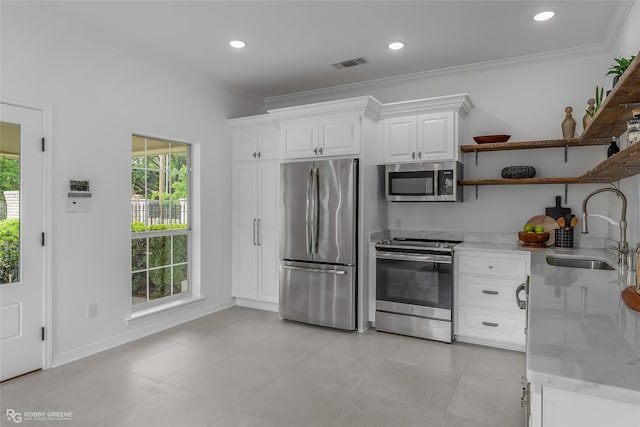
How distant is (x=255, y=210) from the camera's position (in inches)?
180

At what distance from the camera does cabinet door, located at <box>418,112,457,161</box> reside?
12.3 ft

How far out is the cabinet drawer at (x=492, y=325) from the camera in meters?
3.31

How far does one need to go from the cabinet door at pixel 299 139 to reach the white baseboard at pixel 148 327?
6.38 ft

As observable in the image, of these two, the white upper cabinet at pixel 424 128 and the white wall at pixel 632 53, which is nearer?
the white wall at pixel 632 53

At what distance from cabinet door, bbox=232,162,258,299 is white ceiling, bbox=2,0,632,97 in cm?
121

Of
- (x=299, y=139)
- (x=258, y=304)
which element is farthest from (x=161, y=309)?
(x=299, y=139)

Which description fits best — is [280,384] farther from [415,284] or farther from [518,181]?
[518,181]

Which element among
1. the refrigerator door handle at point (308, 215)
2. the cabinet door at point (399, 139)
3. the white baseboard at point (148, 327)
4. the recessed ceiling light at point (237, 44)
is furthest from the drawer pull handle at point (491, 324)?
the recessed ceiling light at point (237, 44)

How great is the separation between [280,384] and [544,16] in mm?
3372

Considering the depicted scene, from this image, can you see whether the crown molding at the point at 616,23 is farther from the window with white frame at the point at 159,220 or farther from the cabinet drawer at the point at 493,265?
the window with white frame at the point at 159,220

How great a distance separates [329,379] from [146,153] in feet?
9.00

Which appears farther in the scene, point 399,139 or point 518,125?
point 399,139

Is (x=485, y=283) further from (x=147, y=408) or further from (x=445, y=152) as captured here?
(x=147, y=408)

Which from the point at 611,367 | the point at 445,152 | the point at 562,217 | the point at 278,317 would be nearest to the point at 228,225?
the point at 278,317
